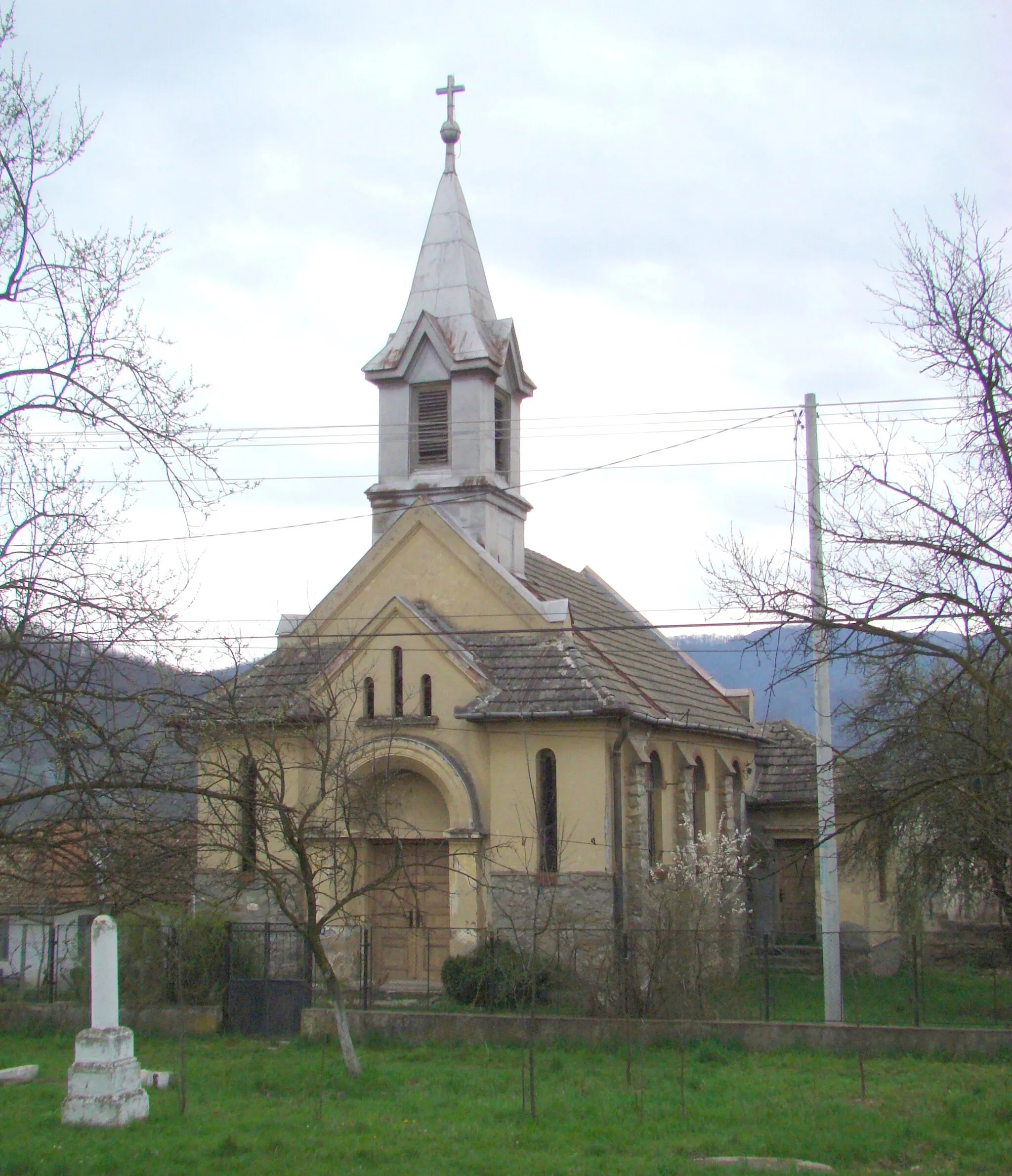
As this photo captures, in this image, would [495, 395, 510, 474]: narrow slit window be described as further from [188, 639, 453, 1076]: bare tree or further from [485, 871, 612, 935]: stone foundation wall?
[485, 871, 612, 935]: stone foundation wall

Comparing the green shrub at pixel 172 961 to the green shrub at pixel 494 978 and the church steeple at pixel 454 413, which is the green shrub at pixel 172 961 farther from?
the church steeple at pixel 454 413

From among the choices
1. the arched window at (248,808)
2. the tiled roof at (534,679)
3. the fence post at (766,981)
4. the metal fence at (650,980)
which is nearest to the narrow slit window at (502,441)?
the tiled roof at (534,679)

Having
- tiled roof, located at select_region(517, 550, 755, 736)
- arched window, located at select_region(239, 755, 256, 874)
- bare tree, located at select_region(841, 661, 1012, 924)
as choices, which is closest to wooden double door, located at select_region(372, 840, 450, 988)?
tiled roof, located at select_region(517, 550, 755, 736)

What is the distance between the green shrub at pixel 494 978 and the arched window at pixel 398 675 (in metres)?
5.04

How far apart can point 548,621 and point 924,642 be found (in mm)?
13606

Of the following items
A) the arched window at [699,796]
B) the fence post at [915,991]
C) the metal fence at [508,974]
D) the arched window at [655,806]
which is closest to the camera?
the fence post at [915,991]

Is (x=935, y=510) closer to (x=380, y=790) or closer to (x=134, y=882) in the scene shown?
(x=134, y=882)

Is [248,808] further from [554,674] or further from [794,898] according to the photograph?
[794,898]

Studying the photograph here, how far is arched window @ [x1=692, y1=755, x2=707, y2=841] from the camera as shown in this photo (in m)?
27.9

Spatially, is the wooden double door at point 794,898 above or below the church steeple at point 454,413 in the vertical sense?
below

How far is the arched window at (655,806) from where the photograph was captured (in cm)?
2517

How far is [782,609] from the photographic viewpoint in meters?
12.4

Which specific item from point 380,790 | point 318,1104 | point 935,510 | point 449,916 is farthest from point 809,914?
point 935,510

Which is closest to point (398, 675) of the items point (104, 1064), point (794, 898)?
point (104, 1064)
